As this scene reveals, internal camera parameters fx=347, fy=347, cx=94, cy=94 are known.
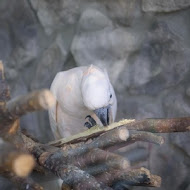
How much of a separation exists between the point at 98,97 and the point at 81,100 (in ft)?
0.86

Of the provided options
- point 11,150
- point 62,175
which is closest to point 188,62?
point 62,175

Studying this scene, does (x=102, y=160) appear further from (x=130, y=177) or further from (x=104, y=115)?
(x=104, y=115)

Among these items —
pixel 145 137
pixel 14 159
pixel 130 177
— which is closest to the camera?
pixel 14 159

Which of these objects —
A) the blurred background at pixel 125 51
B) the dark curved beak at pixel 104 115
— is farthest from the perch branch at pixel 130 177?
the blurred background at pixel 125 51

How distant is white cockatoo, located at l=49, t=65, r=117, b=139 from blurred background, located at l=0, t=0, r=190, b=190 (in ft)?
0.69

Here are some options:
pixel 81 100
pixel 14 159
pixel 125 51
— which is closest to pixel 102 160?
pixel 14 159

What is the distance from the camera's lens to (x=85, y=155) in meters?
1.08

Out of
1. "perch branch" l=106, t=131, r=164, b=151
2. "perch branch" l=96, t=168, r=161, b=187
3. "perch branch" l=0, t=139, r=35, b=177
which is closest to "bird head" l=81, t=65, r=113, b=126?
"perch branch" l=106, t=131, r=164, b=151

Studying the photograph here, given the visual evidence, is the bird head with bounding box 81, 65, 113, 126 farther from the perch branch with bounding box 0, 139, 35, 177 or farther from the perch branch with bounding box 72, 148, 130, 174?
the perch branch with bounding box 0, 139, 35, 177

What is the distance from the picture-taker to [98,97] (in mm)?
1366

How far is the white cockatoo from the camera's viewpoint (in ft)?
4.55

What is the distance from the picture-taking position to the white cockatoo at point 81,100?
1.39 metres

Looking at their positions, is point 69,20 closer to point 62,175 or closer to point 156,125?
point 156,125

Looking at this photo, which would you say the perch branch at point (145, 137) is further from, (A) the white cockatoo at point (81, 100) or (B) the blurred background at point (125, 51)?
(B) the blurred background at point (125, 51)
